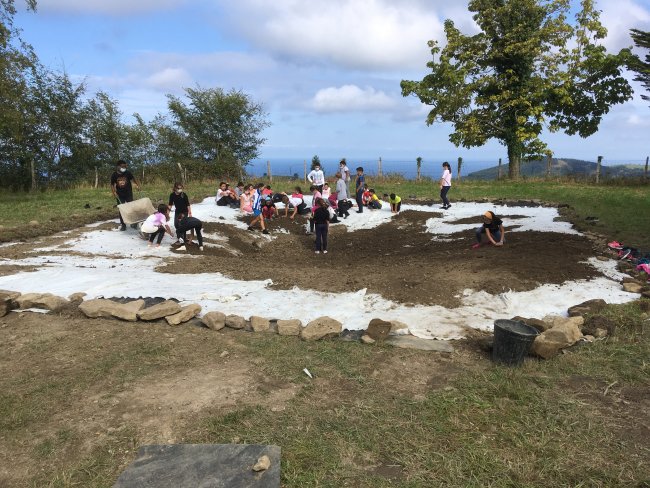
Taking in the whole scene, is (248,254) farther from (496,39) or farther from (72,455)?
(496,39)

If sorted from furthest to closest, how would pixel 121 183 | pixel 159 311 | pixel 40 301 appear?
1. pixel 121 183
2. pixel 40 301
3. pixel 159 311

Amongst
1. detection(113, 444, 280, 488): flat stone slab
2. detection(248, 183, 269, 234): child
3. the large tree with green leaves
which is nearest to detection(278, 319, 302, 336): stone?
detection(113, 444, 280, 488): flat stone slab

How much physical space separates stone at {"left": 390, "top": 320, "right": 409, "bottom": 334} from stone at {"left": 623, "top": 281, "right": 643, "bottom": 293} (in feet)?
11.5

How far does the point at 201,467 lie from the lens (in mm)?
2809

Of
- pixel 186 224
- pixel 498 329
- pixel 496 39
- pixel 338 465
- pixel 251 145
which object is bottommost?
pixel 338 465

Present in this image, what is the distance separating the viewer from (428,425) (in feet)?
11.2

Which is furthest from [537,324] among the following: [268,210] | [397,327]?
[268,210]

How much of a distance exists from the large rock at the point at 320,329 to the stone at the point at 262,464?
215 cm

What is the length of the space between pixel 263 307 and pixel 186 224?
155 inches

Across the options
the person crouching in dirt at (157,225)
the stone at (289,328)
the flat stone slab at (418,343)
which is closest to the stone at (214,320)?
the stone at (289,328)

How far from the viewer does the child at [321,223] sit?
9.75 metres

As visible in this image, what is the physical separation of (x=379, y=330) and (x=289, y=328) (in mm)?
1029

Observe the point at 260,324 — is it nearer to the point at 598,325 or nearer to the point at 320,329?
the point at 320,329

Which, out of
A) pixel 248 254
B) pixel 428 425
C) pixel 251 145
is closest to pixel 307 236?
pixel 248 254
